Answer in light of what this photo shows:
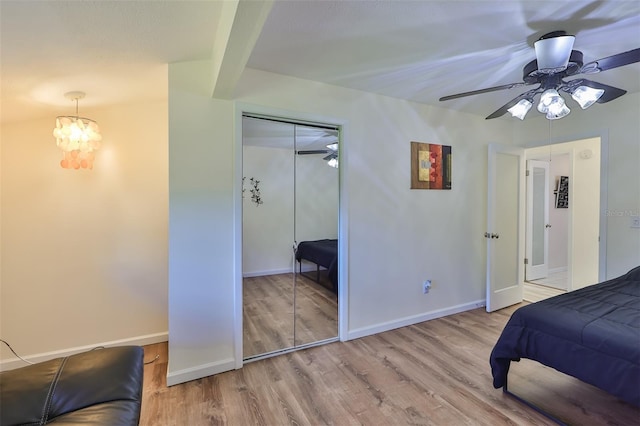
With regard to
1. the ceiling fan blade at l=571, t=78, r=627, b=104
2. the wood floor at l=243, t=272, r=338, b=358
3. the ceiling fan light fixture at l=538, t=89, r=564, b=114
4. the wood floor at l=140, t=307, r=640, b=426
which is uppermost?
the ceiling fan blade at l=571, t=78, r=627, b=104

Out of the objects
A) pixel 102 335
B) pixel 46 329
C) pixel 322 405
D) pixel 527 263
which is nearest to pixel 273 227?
pixel 322 405

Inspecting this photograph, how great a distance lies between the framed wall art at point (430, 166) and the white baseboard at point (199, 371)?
2.47 meters

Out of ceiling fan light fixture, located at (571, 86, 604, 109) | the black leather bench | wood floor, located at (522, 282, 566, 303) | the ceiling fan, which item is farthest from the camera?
wood floor, located at (522, 282, 566, 303)

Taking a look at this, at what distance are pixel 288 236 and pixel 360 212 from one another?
29.7 inches

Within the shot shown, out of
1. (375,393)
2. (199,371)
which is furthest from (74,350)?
(375,393)

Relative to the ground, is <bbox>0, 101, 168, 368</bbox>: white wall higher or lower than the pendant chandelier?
lower

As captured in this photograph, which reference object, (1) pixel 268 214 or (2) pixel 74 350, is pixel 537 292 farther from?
(2) pixel 74 350

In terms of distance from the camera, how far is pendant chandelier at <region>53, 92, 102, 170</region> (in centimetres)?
218

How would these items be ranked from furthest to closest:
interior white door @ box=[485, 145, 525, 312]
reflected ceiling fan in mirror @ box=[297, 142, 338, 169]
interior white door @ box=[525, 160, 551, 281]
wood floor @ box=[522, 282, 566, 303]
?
1. interior white door @ box=[525, 160, 551, 281]
2. wood floor @ box=[522, 282, 566, 303]
3. interior white door @ box=[485, 145, 525, 312]
4. reflected ceiling fan in mirror @ box=[297, 142, 338, 169]

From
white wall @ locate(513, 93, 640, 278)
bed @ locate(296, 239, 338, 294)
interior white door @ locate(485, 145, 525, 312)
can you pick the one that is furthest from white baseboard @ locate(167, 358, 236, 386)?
white wall @ locate(513, 93, 640, 278)

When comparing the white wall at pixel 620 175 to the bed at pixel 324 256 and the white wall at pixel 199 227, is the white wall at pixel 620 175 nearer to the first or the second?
the bed at pixel 324 256

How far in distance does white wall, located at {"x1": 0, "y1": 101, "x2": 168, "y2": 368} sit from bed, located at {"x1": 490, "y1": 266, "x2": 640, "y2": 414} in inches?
116

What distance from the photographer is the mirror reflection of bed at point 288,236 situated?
250cm

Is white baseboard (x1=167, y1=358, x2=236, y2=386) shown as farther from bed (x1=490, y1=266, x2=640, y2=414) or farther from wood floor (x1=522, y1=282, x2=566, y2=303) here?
wood floor (x1=522, y1=282, x2=566, y2=303)
